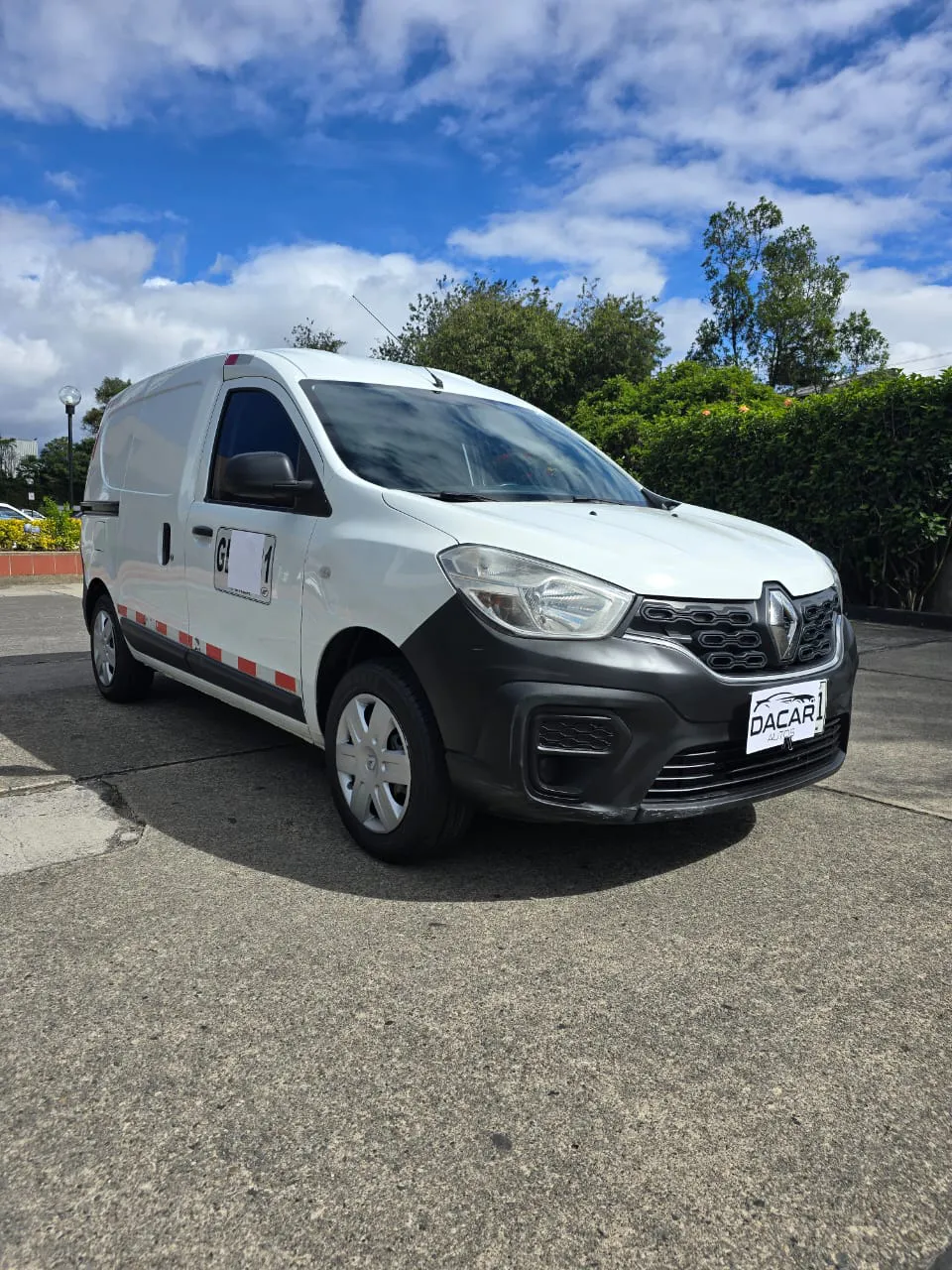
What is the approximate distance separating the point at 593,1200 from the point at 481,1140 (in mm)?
247

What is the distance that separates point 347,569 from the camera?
10.5ft

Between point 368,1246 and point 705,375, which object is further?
point 705,375

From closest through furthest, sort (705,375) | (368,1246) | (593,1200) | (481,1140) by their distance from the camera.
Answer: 1. (368,1246)
2. (593,1200)
3. (481,1140)
4. (705,375)

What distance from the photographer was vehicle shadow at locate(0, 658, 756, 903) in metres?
3.07

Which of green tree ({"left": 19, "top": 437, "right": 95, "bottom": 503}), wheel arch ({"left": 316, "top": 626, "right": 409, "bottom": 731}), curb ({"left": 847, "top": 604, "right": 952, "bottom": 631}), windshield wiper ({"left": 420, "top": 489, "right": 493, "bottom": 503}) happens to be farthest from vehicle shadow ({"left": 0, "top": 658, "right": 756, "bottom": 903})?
green tree ({"left": 19, "top": 437, "right": 95, "bottom": 503})

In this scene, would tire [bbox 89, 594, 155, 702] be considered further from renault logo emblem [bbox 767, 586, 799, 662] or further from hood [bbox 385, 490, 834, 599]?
renault logo emblem [bbox 767, 586, 799, 662]

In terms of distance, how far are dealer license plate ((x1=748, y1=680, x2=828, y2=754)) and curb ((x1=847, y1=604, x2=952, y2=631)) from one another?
6752 mm

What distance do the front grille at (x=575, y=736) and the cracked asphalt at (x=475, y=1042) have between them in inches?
19.9

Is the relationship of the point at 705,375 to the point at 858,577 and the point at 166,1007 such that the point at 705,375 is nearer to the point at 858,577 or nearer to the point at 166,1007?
the point at 858,577

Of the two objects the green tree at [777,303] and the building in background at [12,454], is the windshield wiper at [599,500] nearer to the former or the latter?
the green tree at [777,303]

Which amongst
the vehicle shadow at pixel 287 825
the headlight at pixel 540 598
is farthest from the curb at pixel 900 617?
the headlight at pixel 540 598

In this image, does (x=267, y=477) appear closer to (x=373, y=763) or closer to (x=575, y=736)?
(x=373, y=763)

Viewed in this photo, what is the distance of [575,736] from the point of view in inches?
108

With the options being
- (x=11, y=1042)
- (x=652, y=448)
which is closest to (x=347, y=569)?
(x=11, y=1042)
